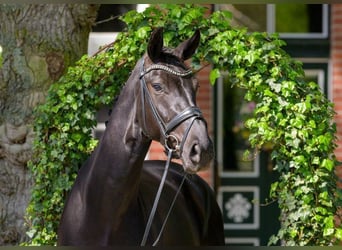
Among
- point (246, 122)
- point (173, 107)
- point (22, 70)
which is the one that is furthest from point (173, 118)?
point (22, 70)

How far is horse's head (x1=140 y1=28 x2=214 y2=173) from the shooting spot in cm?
404

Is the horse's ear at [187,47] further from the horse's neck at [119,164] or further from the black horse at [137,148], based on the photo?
the horse's neck at [119,164]

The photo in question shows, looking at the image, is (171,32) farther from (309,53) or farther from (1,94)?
(309,53)

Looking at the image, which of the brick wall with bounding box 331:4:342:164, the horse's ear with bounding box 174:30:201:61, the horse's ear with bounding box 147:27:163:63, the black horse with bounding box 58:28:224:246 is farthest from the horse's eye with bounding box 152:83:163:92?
the brick wall with bounding box 331:4:342:164

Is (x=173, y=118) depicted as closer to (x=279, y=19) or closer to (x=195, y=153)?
(x=195, y=153)

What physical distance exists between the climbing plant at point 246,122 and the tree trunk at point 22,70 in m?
0.63

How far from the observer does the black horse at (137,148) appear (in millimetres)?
A: 4125

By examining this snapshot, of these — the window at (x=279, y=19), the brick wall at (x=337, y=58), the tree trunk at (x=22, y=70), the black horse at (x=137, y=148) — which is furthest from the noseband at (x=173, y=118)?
the window at (x=279, y=19)

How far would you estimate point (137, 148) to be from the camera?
442cm

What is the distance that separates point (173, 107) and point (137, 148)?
0.36m

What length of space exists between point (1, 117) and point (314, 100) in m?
2.29

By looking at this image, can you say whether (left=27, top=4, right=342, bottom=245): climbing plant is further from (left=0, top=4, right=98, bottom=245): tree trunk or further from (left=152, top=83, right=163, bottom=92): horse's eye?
(left=152, top=83, right=163, bottom=92): horse's eye

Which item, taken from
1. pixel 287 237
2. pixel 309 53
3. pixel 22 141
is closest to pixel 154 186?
A: pixel 287 237

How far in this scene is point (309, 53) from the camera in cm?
877
